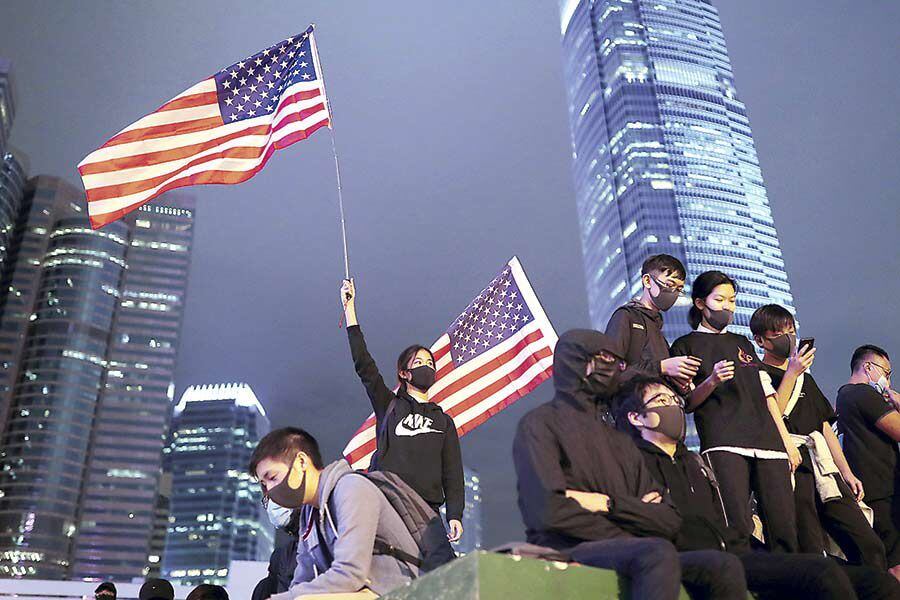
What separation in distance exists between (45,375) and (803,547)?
138050 mm

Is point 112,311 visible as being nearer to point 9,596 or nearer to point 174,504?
point 174,504

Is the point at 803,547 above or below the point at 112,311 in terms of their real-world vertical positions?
below

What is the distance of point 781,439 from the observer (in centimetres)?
445

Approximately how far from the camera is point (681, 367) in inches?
175

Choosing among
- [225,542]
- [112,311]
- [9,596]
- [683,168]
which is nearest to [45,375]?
[112,311]

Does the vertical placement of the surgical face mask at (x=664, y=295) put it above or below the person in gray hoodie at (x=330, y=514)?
above

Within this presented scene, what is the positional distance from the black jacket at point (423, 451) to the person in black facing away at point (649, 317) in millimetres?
1399

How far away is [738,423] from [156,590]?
13.5 feet

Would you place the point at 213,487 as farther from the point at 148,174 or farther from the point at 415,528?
the point at 415,528

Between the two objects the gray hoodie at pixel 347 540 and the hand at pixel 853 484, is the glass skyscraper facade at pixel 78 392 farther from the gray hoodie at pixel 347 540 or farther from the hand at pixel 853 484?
the hand at pixel 853 484

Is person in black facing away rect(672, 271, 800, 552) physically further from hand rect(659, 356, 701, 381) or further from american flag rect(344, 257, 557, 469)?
american flag rect(344, 257, 557, 469)

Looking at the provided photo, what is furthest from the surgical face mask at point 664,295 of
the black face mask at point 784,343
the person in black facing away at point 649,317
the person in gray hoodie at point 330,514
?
the person in gray hoodie at point 330,514

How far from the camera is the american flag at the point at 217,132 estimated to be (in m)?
7.82

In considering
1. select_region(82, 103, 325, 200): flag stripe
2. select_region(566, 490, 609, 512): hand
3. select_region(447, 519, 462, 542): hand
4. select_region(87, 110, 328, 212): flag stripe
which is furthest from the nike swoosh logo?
select_region(82, 103, 325, 200): flag stripe
